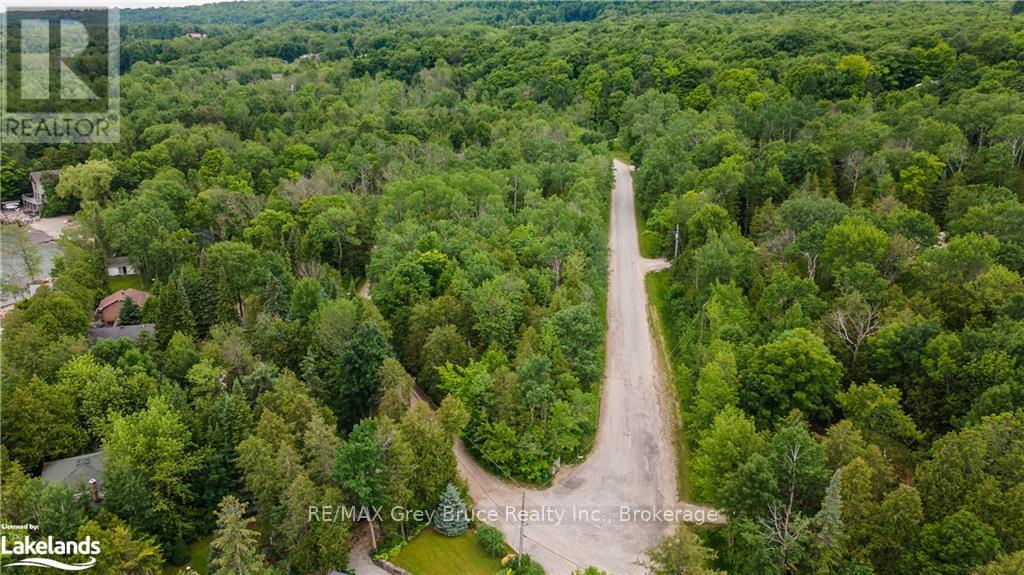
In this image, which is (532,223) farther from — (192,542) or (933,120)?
(933,120)

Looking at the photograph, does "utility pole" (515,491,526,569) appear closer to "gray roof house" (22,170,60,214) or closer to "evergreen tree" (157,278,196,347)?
"evergreen tree" (157,278,196,347)

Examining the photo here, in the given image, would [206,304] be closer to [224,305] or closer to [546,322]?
[224,305]

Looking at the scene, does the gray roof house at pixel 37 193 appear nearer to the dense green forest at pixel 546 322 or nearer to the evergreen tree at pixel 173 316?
the dense green forest at pixel 546 322

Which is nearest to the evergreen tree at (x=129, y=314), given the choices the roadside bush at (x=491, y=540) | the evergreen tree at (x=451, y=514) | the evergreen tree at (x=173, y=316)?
the evergreen tree at (x=173, y=316)

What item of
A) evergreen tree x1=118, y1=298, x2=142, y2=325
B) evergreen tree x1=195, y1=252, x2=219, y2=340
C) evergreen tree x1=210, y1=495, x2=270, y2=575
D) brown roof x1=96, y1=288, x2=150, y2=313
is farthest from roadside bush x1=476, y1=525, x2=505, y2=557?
brown roof x1=96, y1=288, x2=150, y2=313

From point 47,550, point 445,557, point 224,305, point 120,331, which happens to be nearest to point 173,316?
point 224,305
